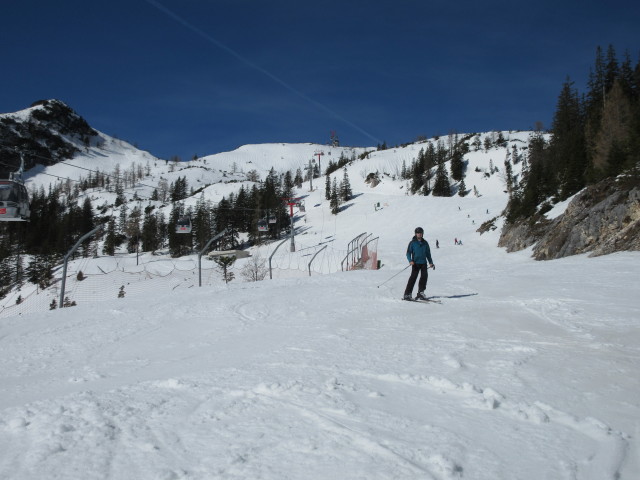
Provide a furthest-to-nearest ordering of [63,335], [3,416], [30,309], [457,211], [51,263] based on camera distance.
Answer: [457,211]
[51,263]
[30,309]
[63,335]
[3,416]

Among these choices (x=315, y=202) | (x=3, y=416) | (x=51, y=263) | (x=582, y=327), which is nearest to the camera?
(x=3, y=416)

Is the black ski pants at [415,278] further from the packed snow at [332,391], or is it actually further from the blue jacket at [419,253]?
the packed snow at [332,391]

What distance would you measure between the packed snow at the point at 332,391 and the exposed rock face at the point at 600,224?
10021 mm

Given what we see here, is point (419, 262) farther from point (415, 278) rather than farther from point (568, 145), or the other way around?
point (568, 145)

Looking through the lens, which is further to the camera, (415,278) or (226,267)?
(226,267)

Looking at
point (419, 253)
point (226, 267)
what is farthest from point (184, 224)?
point (419, 253)

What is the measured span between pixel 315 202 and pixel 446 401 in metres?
111

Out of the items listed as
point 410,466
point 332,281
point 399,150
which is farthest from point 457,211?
point 399,150

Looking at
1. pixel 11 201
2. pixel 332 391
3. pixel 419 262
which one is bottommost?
pixel 332 391

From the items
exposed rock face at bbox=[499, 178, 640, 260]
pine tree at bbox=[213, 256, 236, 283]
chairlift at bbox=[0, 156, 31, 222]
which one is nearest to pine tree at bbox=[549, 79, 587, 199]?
exposed rock face at bbox=[499, 178, 640, 260]

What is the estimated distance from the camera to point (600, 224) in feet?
61.9

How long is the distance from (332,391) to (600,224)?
20452 millimetres

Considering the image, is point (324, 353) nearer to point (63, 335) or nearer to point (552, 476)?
point (552, 476)

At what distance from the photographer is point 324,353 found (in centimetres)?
495
